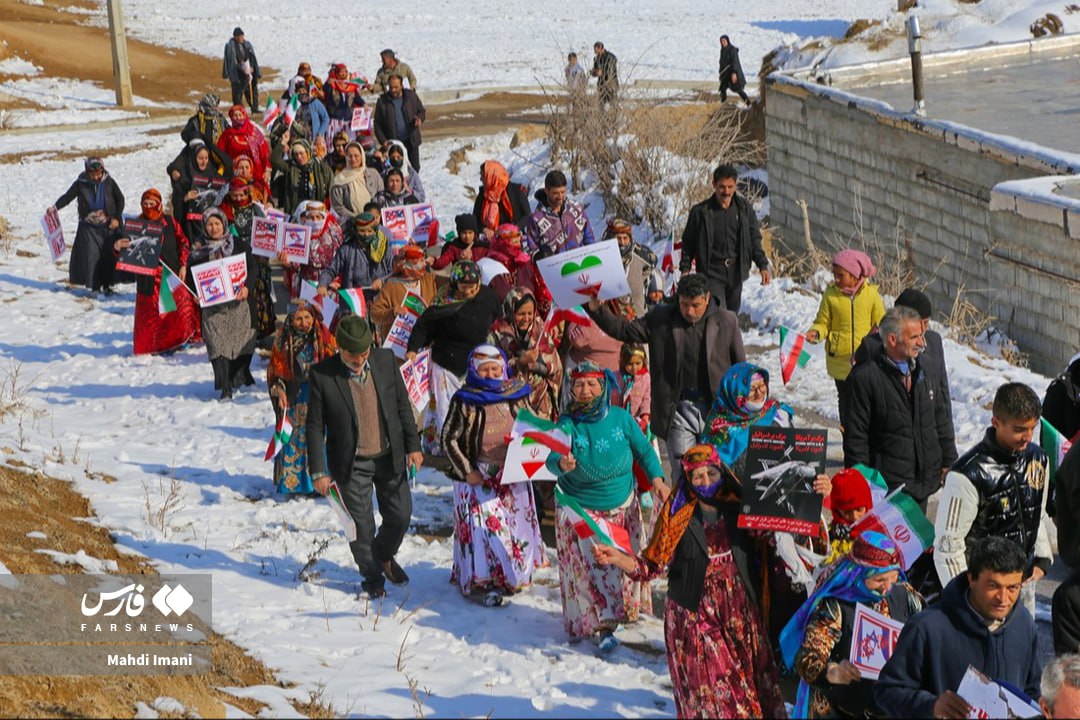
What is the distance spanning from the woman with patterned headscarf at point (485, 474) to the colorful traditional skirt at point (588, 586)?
25.7 inches

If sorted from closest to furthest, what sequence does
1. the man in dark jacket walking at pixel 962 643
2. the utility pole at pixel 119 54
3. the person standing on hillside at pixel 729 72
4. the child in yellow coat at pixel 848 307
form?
the man in dark jacket walking at pixel 962 643 → the child in yellow coat at pixel 848 307 → the person standing on hillside at pixel 729 72 → the utility pole at pixel 119 54

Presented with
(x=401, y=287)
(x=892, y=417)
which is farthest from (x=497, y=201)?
(x=892, y=417)

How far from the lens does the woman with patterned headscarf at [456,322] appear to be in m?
10.2

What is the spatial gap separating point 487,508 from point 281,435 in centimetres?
251

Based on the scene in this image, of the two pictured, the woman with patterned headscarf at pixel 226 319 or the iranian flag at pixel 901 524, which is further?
the woman with patterned headscarf at pixel 226 319

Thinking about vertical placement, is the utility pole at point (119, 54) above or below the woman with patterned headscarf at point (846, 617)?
above

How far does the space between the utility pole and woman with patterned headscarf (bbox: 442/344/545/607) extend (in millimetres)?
28513

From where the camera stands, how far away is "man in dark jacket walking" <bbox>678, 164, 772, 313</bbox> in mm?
11539

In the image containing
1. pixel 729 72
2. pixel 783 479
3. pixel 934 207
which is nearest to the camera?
pixel 783 479

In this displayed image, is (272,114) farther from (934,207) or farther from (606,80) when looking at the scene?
Result: (934,207)

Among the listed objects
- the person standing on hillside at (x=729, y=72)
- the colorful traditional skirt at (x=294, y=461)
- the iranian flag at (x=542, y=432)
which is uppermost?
the person standing on hillside at (x=729, y=72)

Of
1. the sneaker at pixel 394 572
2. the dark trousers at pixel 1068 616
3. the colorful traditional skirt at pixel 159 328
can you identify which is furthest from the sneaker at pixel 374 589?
the colorful traditional skirt at pixel 159 328

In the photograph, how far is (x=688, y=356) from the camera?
8.70 meters

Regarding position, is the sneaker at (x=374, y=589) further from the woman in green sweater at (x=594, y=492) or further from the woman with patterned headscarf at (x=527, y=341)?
the woman with patterned headscarf at (x=527, y=341)
